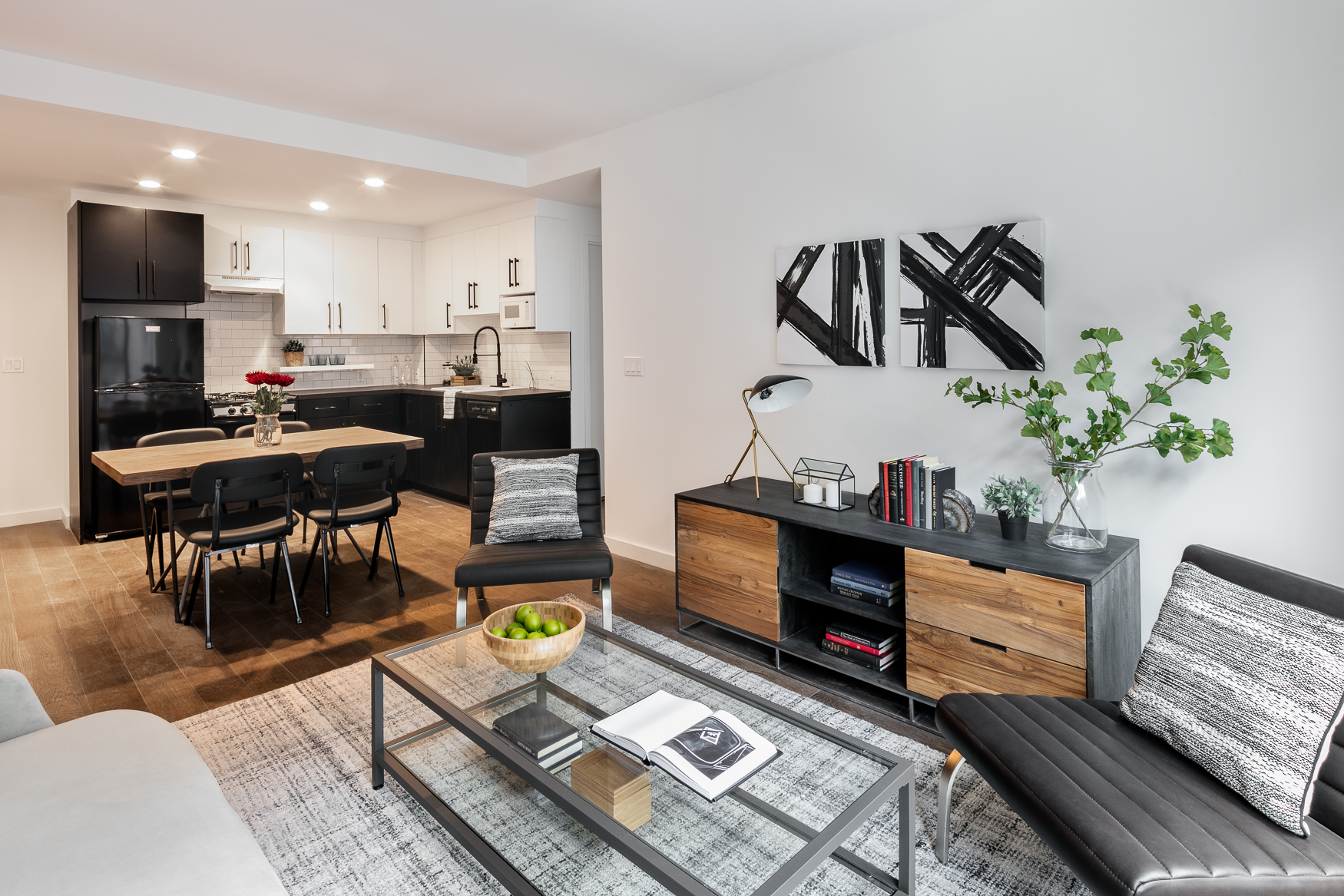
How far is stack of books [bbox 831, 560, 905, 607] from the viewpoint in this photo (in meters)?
2.87

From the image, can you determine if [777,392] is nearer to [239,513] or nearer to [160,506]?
[239,513]

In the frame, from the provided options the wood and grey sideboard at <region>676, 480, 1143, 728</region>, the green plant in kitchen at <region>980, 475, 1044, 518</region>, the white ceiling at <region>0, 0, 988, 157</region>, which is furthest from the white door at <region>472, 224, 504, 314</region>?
the green plant in kitchen at <region>980, 475, 1044, 518</region>

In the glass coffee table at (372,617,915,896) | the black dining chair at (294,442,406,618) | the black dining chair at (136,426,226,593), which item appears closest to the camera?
the glass coffee table at (372,617,915,896)

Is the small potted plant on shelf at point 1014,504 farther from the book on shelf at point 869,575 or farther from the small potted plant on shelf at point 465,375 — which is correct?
the small potted plant on shelf at point 465,375

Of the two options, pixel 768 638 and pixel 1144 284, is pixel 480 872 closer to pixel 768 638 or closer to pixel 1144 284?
pixel 768 638

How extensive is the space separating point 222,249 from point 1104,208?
6142 mm

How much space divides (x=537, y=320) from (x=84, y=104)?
2.93 meters

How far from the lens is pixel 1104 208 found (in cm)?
263

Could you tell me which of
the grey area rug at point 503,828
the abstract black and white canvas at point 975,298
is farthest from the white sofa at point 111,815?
the abstract black and white canvas at point 975,298

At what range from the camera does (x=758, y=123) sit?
3.72 m

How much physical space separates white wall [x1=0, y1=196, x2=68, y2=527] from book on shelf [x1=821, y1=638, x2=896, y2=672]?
6.10 metres

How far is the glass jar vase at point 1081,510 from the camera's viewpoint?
8.08 feet

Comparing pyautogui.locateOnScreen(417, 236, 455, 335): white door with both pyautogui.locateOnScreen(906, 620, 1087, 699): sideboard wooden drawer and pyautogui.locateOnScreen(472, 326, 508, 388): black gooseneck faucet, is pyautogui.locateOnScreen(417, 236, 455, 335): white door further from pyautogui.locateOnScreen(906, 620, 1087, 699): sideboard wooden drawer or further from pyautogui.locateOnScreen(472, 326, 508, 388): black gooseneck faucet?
pyautogui.locateOnScreen(906, 620, 1087, 699): sideboard wooden drawer

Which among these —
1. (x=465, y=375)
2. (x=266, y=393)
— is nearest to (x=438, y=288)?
(x=465, y=375)
